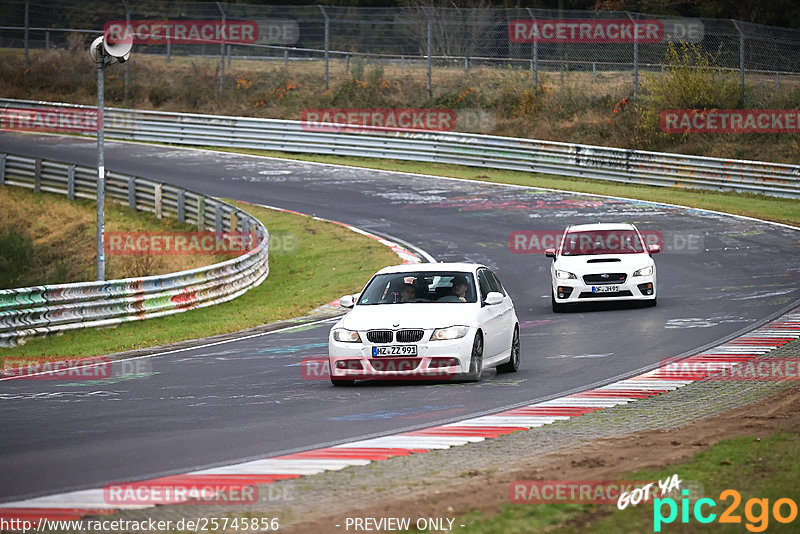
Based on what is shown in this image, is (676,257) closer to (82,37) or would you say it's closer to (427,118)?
(427,118)

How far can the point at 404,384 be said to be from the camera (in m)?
13.6

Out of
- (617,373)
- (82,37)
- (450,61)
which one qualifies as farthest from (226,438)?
(82,37)

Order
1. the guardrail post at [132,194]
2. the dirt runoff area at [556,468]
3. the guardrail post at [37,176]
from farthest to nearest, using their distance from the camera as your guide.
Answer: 1. the guardrail post at [37,176]
2. the guardrail post at [132,194]
3. the dirt runoff area at [556,468]

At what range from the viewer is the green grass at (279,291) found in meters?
19.2

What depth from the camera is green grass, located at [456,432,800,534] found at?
21.3 feet

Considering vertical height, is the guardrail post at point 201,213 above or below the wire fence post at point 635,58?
below

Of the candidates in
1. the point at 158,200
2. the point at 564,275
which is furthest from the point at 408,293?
the point at 158,200

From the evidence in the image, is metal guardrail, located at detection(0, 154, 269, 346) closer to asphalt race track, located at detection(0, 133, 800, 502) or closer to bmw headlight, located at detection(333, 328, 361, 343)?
asphalt race track, located at detection(0, 133, 800, 502)

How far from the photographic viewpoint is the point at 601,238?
21.9 m

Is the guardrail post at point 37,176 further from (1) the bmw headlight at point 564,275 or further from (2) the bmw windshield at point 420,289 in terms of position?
(2) the bmw windshield at point 420,289

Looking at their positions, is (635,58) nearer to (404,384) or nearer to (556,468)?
(404,384)

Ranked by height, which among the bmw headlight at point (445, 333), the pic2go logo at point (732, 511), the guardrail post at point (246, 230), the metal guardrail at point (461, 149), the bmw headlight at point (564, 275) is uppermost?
the metal guardrail at point (461, 149)

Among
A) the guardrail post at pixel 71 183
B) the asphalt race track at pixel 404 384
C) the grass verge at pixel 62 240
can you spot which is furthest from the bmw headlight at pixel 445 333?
the guardrail post at pixel 71 183

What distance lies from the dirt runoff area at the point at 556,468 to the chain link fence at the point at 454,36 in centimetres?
3031
